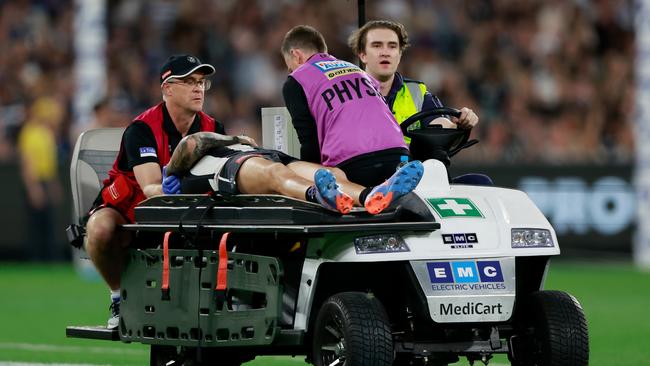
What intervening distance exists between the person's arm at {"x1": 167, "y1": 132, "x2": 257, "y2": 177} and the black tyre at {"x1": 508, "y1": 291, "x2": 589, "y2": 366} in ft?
6.67

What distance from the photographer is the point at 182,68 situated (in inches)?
414

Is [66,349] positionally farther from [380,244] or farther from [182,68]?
[380,244]

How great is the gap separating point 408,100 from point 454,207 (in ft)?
7.08

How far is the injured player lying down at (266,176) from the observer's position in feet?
27.1

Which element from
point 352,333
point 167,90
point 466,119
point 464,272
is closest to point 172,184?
point 167,90

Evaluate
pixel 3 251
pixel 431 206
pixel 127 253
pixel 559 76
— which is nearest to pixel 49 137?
pixel 3 251

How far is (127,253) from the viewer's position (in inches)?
381

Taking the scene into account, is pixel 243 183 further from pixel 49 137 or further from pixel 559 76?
pixel 559 76

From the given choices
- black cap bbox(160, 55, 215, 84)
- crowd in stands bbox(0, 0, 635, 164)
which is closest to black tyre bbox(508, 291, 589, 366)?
black cap bbox(160, 55, 215, 84)

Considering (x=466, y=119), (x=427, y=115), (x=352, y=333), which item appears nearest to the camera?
(x=352, y=333)

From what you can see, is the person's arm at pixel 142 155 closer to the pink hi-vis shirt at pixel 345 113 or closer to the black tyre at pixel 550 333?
the pink hi-vis shirt at pixel 345 113

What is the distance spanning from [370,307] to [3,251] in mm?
15508

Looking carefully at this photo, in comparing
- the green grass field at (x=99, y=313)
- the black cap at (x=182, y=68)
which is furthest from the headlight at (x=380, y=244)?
the green grass field at (x=99, y=313)

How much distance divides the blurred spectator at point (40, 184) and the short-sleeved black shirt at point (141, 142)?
475 inches
